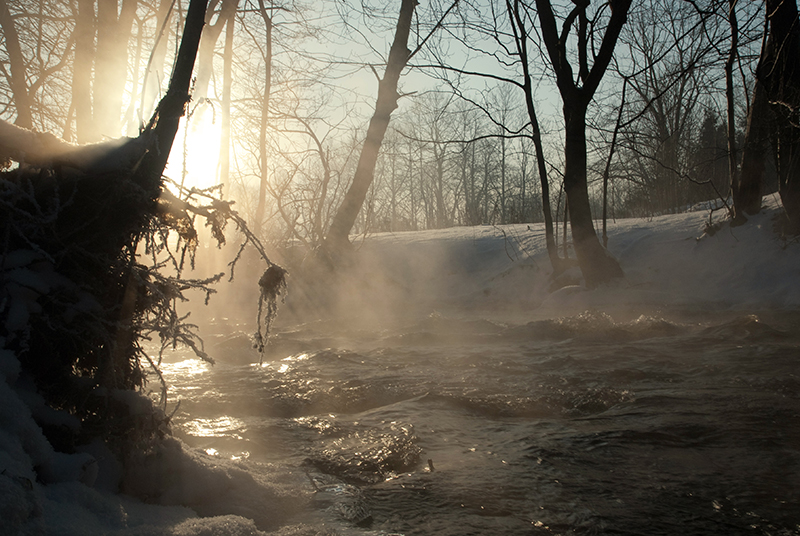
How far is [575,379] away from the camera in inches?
135

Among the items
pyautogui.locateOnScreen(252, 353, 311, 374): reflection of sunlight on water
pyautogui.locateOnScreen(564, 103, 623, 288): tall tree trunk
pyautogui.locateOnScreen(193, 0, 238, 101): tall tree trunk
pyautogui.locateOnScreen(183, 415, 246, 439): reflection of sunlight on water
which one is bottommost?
pyautogui.locateOnScreen(252, 353, 311, 374): reflection of sunlight on water

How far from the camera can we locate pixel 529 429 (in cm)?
255

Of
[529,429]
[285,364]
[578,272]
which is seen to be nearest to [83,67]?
[285,364]

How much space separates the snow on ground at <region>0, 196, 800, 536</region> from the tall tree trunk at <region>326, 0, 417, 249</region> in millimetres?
701

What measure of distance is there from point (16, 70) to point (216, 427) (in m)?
10.1

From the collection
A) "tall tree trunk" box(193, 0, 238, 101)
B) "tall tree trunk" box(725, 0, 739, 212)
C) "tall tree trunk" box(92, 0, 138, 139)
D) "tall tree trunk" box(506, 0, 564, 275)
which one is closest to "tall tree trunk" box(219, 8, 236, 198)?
"tall tree trunk" box(193, 0, 238, 101)

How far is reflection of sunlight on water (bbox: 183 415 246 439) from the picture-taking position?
2562 millimetres

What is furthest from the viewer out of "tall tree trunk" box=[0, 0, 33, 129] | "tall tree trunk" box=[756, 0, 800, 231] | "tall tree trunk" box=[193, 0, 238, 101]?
"tall tree trunk" box=[193, 0, 238, 101]

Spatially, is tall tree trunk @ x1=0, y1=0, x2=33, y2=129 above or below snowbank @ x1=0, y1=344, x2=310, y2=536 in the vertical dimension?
above

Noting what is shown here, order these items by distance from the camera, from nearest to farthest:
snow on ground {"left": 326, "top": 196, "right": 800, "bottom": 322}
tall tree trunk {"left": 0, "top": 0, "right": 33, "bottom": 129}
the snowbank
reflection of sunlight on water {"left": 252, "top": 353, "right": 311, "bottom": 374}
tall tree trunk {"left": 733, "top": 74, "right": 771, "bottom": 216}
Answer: the snowbank < reflection of sunlight on water {"left": 252, "top": 353, "right": 311, "bottom": 374} < snow on ground {"left": 326, "top": 196, "right": 800, "bottom": 322} < tall tree trunk {"left": 733, "top": 74, "right": 771, "bottom": 216} < tall tree trunk {"left": 0, "top": 0, "right": 33, "bottom": 129}

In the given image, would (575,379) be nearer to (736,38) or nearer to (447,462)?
(447,462)

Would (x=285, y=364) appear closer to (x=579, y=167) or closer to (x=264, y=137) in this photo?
(x=579, y=167)

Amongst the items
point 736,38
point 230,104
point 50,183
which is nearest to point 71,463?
point 50,183

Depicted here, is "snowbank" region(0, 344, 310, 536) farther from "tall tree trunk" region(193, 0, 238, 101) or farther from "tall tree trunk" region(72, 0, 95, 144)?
"tall tree trunk" region(193, 0, 238, 101)
